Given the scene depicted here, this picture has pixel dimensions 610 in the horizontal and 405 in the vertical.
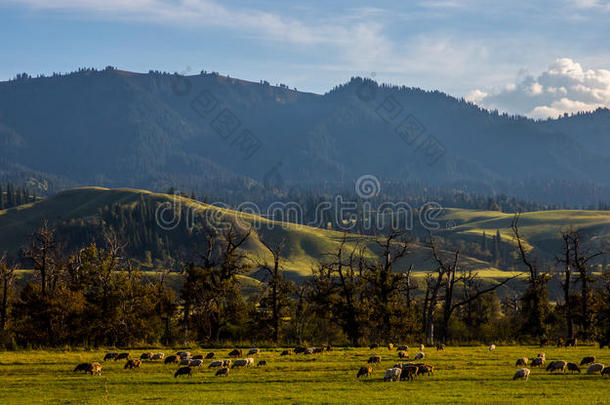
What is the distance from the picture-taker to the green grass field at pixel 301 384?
3316 centimetres

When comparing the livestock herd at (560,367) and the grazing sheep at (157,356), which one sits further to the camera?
the grazing sheep at (157,356)

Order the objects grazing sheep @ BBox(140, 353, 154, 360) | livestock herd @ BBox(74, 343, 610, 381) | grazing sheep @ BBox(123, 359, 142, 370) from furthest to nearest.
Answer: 1. grazing sheep @ BBox(140, 353, 154, 360)
2. grazing sheep @ BBox(123, 359, 142, 370)
3. livestock herd @ BBox(74, 343, 610, 381)

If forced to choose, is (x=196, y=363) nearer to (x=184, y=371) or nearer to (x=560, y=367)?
(x=184, y=371)

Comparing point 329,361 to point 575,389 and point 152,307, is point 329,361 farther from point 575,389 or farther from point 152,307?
point 152,307

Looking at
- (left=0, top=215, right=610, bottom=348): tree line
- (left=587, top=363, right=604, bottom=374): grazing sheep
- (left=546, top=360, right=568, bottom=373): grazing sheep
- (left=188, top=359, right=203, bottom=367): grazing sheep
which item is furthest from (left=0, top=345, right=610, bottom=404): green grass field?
(left=0, top=215, right=610, bottom=348): tree line

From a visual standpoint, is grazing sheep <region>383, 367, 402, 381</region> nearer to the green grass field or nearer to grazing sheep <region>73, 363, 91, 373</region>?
the green grass field

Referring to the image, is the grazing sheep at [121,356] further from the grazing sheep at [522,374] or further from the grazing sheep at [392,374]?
the grazing sheep at [522,374]

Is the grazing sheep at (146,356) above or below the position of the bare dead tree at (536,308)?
below

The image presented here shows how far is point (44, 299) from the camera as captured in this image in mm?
72125

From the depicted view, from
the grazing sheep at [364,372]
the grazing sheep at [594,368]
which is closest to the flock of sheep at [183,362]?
the grazing sheep at [364,372]

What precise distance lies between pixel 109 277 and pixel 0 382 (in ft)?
106

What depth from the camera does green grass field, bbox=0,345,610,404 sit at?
33.2 metres

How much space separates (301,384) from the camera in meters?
38.8

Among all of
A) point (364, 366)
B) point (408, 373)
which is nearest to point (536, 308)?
point (408, 373)
